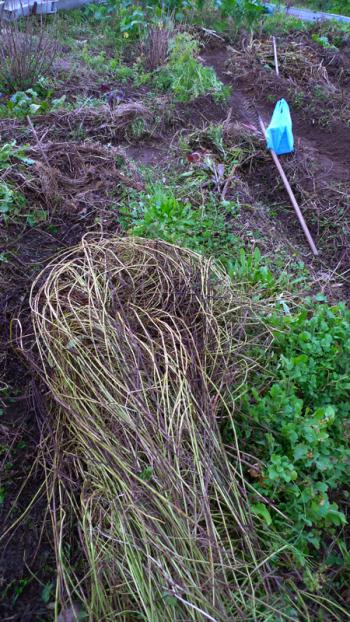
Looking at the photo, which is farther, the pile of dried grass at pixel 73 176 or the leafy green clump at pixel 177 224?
the pile of dried grass at pixel 73 176

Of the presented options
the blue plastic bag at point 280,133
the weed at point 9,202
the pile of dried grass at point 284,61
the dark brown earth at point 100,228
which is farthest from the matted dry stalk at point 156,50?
the weed at point 9,202

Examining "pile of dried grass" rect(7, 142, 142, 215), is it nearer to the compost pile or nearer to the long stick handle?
the compost pile

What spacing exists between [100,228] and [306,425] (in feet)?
6.27

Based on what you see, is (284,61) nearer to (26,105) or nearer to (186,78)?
(186,78)

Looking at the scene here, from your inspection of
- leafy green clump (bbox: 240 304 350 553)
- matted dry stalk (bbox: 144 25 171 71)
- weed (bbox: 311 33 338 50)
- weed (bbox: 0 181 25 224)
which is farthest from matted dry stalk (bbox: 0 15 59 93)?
leafy green clump (bbox: 240 304 350 553)

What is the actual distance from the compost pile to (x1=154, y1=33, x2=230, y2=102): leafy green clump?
300 cm

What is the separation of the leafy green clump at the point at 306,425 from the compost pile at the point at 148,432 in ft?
0.45

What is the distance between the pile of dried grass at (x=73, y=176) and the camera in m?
3.45

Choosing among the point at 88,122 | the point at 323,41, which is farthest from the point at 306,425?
the point at 323,41

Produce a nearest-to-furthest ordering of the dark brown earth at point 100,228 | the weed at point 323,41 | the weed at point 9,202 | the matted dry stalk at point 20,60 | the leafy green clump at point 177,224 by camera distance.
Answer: the dark brown earth at point 100,228
the leafy green clump at point 177,224
the weed at point 9,202
the matted dry stalk at point 20,60
the weed at point 323,41

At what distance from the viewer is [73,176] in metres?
3.76

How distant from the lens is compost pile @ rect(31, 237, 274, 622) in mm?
1707

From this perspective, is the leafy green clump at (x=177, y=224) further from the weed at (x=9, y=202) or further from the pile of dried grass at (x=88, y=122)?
the pile of dried grass at (x=88, y=122)

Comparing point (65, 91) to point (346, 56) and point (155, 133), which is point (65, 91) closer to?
point (155, 133)
